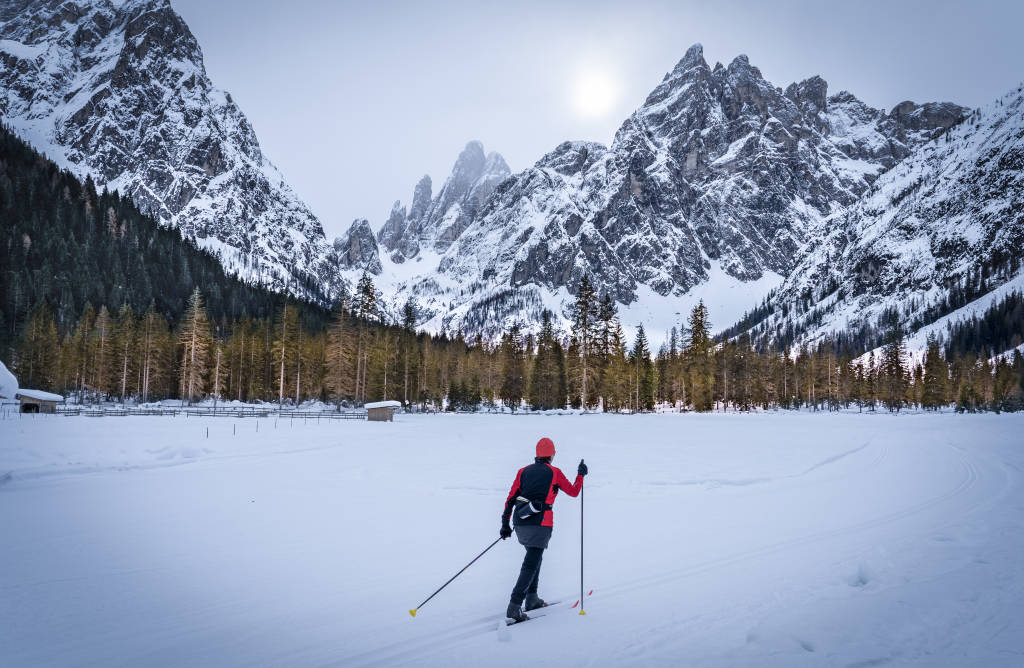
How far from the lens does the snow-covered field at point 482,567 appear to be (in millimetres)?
5172

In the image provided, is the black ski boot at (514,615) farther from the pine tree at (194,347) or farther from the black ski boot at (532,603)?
the pine tree at (194,347)

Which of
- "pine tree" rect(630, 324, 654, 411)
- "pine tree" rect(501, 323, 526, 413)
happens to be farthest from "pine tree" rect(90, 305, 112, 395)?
"pine tree" rect(630, 324, 654, 411)

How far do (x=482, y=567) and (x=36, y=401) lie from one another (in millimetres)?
44495

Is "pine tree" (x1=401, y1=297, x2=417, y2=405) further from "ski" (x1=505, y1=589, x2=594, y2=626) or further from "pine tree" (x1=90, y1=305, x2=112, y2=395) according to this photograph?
"ski" (x1=505, y1=589, x2=594, y2=626)

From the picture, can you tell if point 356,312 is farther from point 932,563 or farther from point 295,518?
point 932,563

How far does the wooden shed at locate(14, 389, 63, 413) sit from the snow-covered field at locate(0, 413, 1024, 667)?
2505 centimetres

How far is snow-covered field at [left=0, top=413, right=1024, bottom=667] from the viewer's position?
17.0 feet

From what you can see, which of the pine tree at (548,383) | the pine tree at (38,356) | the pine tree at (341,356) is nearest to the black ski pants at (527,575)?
the pine tree at (341,356)

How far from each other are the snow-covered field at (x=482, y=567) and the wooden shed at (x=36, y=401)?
2505cm

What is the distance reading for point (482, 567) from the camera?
26.8 ft

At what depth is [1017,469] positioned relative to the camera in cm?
1733

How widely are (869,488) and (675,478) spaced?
5.33 m

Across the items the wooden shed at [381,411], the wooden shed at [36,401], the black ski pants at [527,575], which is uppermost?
the wooden shed at [36,401]

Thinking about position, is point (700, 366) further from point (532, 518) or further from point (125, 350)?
point (532, 518)
